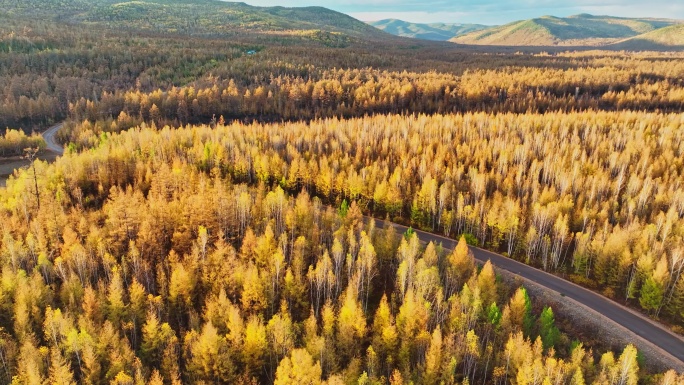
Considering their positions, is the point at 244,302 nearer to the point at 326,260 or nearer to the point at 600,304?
the point at 326,260

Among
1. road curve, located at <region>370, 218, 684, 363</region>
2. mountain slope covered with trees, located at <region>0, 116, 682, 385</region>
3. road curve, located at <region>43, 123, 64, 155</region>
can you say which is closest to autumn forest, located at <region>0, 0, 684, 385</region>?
mountain slope covered with trees, located at <region>0, 116, 682, 385</region>

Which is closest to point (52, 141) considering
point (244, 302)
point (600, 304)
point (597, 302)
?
point (244, 302)

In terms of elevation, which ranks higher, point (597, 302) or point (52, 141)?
point (52, 141)

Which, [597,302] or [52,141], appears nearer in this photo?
[597,302]

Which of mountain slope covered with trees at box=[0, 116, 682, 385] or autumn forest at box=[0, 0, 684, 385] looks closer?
mountain slope covered with trees at box=[0, 116, 682, 385]

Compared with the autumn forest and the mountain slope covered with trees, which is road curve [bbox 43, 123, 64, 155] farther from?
the mountain slope covered with trees

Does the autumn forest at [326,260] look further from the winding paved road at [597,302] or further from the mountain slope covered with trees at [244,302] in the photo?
the winding paved road at [597,302]
